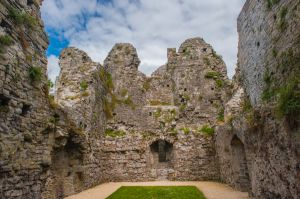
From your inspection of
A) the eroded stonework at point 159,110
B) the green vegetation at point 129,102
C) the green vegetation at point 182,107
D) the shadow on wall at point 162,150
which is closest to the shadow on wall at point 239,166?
the eroded stonework at point 159,110

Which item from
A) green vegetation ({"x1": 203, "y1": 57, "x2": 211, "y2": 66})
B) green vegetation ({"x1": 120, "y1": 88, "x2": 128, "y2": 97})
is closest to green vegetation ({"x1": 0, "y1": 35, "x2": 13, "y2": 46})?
green vegetation ({"x1": 120, "y1": 88, "x2": 128, "y2": 97})

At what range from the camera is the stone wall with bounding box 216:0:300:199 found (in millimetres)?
5809

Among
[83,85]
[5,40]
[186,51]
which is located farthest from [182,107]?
[5,40]

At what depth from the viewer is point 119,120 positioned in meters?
18.5

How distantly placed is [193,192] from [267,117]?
203 inches

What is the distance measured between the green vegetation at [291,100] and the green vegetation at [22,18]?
20.3ft

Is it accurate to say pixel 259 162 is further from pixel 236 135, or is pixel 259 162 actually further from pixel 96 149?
pixel 96 149

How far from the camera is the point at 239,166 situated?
37.9 feet

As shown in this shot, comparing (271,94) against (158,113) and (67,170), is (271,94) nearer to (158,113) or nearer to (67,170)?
(67,170)

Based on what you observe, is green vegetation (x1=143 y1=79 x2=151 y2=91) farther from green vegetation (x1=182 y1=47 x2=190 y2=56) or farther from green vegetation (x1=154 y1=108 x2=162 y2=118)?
green vegetation (x1=182 y1=47 x2=190 y2=56)

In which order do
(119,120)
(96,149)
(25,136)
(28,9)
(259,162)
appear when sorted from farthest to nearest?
(119,120) → (96,149) → (259,162) → (28,9) → (25,136)

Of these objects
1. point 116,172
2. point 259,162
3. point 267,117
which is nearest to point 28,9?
point 267,117

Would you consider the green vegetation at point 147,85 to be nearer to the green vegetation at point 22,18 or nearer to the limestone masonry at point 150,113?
the limestone masonry at point 150,113

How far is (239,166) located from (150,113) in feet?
31.0
